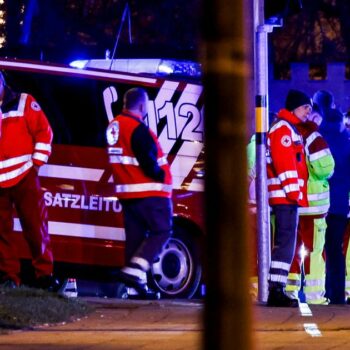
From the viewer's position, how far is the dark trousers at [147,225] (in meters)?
11.9

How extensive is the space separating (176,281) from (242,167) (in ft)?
29.0

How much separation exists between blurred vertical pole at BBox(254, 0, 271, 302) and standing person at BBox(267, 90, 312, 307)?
15cm

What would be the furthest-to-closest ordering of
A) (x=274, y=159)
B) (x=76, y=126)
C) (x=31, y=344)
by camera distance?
(x=76, y=126), (x=274, y=159), (x=31, y=344)

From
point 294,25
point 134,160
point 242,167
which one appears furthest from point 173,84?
point 294,25

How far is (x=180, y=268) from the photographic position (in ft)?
43.5

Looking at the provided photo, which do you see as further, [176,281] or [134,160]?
[176,281]

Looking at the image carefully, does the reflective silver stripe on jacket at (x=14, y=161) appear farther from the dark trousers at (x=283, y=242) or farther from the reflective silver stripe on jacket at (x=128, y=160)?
the dark trousers at (x=283, y=242)

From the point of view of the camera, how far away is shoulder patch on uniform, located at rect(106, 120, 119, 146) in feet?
39.4

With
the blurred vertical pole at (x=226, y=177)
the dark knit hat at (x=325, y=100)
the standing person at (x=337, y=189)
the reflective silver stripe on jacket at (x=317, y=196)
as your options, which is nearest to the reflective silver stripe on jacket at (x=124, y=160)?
the reflective silver stripe on jacket at (x=317, y=196)

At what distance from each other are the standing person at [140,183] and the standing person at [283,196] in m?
0.99

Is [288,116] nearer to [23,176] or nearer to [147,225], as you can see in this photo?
[147,225]

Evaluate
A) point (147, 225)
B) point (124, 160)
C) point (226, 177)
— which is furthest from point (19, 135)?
point (226, 177)

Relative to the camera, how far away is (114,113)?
13.2m

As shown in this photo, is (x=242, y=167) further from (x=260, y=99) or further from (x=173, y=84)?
(x=173, y=84)
